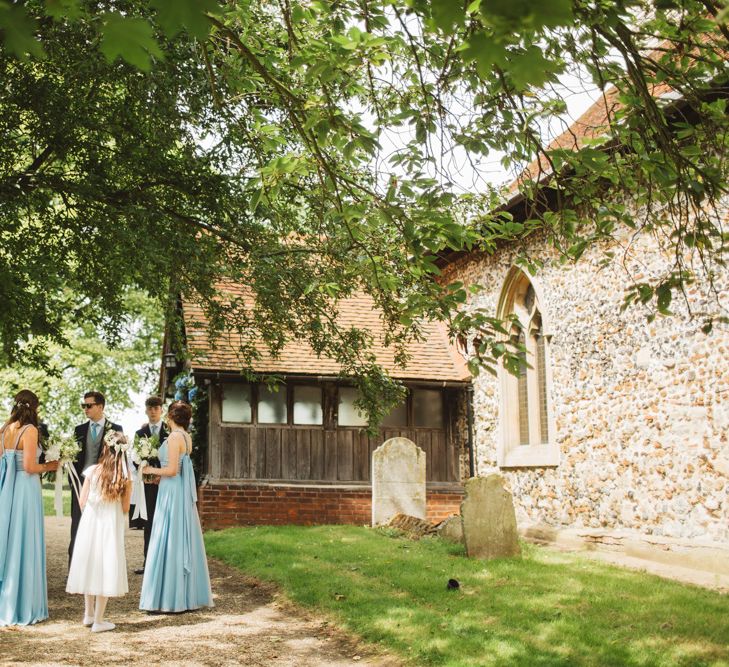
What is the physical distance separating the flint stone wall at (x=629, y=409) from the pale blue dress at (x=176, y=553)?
5.31m

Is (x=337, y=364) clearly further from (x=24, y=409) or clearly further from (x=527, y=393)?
(x=24, y=409)

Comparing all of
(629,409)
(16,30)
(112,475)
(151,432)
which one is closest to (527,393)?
(629,409)

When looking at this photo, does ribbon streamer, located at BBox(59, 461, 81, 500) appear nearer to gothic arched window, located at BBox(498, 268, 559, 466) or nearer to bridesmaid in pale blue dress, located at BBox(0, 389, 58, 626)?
bridesmaid in pale blue dress, located at BBox(0, 389, 58, 626)

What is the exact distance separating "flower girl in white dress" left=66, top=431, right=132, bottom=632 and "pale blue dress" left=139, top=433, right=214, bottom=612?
2.14 ft

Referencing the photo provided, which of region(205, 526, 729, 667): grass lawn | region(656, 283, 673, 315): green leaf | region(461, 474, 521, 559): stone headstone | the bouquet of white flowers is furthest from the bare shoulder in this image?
region(656, 283, 673, 315): green leaf

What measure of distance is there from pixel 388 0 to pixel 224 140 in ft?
15.2

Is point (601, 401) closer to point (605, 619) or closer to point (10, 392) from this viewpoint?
point (605, 619)

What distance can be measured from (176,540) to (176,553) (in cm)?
12

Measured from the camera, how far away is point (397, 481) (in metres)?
15.6

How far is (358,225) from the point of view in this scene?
18.4 ft

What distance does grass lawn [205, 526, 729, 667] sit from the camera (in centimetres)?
597

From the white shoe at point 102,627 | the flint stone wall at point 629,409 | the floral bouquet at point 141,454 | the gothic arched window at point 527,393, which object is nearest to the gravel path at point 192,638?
the white shoe at point 102,627

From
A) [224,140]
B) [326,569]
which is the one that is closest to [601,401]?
[326,569]

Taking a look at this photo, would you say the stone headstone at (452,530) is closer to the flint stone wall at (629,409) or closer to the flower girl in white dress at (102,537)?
the flint stone wall at (629,409)
